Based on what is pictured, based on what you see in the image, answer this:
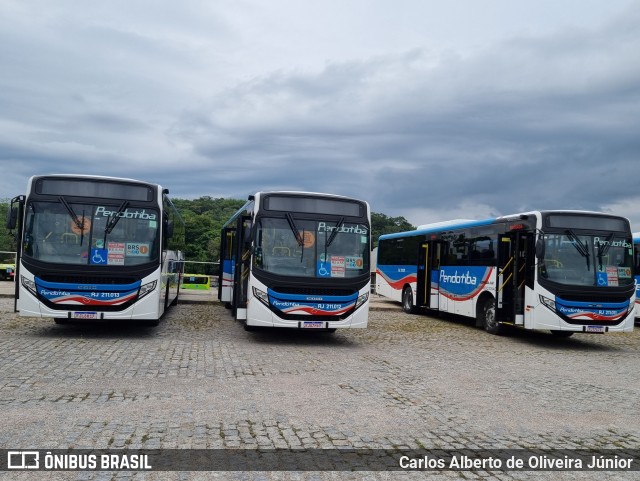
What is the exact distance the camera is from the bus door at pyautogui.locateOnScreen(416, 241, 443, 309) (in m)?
20.9

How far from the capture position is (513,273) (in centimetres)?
1541

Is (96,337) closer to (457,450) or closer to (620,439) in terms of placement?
(457,450)

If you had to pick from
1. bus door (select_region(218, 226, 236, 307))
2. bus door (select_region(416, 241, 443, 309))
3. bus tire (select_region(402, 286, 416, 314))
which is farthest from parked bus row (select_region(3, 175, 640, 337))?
bus tire (select_region(402, 286, 416, 314))

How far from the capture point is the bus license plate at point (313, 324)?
12914mm

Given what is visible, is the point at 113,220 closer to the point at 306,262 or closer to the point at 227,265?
the point at 306,262

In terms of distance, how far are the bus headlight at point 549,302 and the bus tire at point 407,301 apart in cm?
888

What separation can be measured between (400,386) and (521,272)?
729 cm

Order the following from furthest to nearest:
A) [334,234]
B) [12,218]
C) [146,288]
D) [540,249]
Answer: [540,249] < [334,234] < [146,288] < [12,218]

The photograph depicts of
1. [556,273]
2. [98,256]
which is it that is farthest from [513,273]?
[98,256]

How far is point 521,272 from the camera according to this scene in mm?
15188

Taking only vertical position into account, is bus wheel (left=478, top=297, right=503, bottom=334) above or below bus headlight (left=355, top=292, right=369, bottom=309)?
below

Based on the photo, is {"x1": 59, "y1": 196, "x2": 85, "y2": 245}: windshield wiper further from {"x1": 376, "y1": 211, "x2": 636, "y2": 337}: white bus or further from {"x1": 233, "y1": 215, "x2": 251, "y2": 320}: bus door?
{"x1": 376, "y1": 211, "x2": 636, "y2": 337}: white bus

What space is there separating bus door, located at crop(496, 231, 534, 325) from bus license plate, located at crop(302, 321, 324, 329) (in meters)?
4.84

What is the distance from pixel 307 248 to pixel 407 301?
1130 cm
